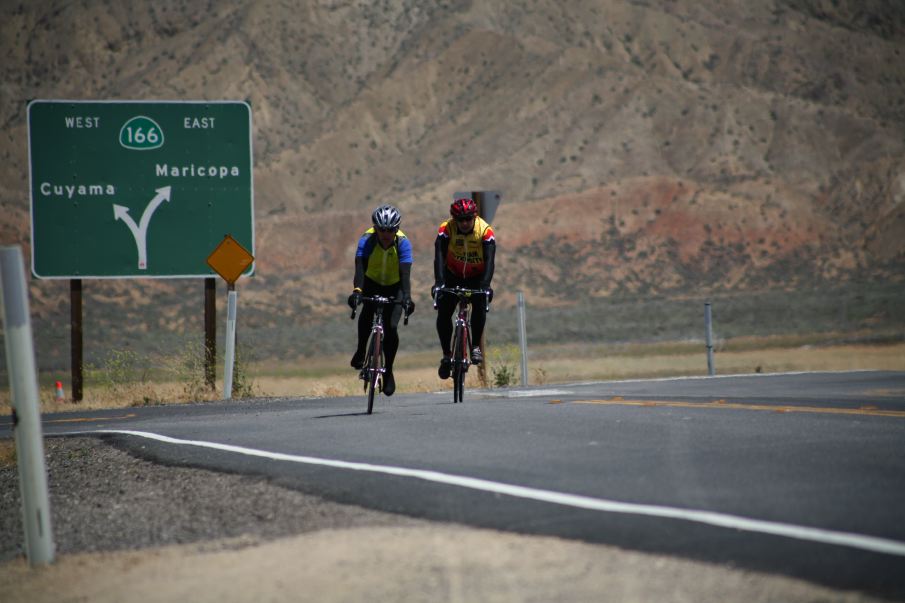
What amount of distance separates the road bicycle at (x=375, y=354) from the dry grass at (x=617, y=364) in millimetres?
10741

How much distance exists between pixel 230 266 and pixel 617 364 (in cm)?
2621

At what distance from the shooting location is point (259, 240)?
89.6 metres

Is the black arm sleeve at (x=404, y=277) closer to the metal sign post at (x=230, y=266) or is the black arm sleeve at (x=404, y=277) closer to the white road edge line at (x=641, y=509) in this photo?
the white road edge line at (x=641, y=509)

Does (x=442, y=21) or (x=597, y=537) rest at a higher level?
(x=442, y=21)

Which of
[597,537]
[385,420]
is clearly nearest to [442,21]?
[385,420]

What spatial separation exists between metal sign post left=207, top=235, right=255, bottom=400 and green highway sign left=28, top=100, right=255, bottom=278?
1.23 meters

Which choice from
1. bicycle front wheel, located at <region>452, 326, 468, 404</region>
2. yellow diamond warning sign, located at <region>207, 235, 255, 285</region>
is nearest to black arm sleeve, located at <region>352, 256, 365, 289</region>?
bicycle front wheel, located at <region>452, 326, 468, 404</region>

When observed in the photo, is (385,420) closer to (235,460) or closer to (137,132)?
(235,460)

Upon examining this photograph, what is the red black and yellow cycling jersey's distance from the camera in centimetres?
1576

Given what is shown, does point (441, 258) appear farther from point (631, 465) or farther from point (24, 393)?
point (24, 393)

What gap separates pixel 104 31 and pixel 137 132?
89188mm

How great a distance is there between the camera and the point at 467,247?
51.8 ft

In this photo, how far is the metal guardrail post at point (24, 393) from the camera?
7434 millimetres

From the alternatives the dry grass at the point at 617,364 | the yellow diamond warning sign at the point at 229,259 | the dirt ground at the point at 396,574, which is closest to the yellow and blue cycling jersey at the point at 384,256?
the dirt ground at the point at 396,574
